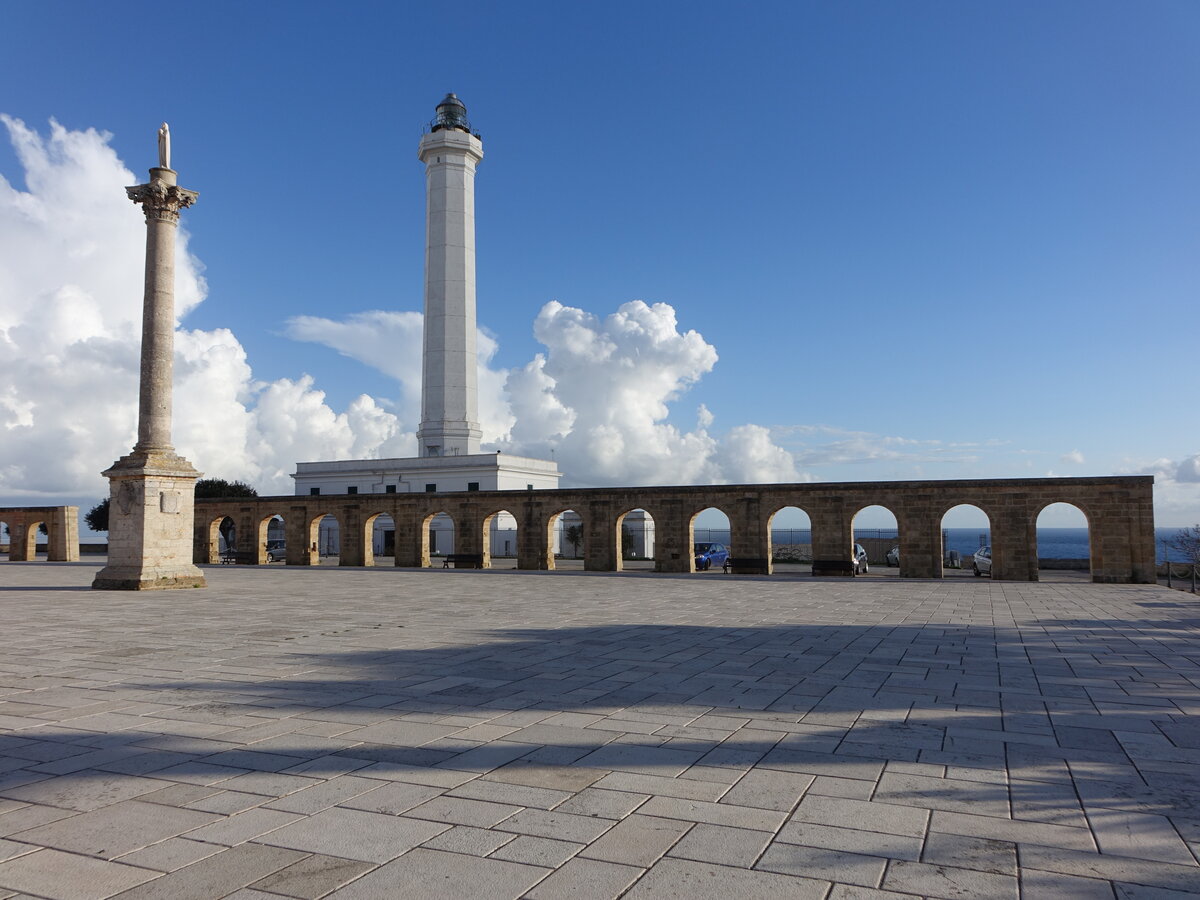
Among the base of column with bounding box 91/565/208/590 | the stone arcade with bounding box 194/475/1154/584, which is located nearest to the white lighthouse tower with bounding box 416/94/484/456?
the stone arcade with bounding box 194/475/1154/584

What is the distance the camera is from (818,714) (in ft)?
20.4

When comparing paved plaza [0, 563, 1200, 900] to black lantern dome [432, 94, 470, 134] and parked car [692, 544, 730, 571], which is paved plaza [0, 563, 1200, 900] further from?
black lantern dome [432, 94, 470, 134]

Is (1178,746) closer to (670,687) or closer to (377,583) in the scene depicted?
(670,687)

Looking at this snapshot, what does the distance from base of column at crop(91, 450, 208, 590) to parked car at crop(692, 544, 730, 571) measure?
53.5 ft

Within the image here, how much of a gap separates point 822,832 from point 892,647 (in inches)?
252

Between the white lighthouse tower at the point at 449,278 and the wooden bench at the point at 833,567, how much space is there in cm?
2601

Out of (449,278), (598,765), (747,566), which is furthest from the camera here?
(449,278)

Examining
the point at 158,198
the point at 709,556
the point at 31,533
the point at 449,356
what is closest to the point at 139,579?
the point at 158,198

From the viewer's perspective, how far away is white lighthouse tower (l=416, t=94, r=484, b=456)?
43594 mm

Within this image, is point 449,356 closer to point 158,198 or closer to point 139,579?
point 158,198

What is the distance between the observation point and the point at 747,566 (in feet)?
81.5

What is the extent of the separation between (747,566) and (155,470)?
53.3 feet

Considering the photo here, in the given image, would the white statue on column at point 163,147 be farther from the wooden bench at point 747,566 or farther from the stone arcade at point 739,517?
the wooden bench at point 747,566

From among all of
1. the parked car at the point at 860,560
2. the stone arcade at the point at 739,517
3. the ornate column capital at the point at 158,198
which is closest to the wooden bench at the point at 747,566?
the stone arcade at the point at 739,517
